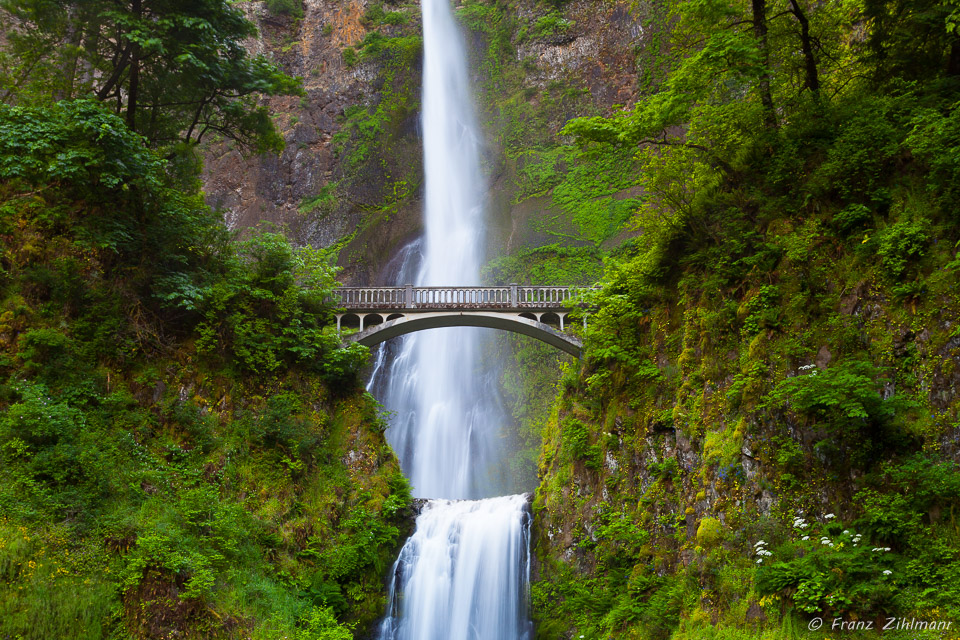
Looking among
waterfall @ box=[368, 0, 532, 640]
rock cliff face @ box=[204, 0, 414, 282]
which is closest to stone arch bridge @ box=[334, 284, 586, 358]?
waterfall @ box=[368, 0, 532, 640]

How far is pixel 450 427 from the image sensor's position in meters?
29.5

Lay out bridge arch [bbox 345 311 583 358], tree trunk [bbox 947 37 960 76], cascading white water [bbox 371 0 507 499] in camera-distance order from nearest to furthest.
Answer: tree trunk [bbox 947 37 960 76], bridge arch [bbox 345 311 583 358], cascading white water [bbox 371 0 507 499]

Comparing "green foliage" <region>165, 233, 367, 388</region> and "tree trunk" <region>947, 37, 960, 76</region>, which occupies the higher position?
"tree trunk" <region>947, 37, 960, 76</region>

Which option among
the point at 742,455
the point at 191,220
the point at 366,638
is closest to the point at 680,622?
the point at 742,455

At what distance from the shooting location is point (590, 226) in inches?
1214

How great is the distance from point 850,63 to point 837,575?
955cm

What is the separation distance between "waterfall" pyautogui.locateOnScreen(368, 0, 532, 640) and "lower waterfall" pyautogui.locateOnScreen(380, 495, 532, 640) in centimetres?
3

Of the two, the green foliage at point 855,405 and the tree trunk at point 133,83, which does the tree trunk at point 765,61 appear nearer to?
the green foliage at point 855,405

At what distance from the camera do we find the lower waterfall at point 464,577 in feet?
52.9

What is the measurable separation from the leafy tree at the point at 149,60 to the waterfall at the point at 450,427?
40.4ft

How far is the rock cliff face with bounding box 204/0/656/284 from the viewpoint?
35250 mm

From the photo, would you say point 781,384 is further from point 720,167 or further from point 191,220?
point 191,220

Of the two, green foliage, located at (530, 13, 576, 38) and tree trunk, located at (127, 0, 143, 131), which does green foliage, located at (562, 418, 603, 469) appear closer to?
tree trunk, located at (127, 0, 143, 131)

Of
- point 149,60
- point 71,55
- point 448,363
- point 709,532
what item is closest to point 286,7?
point 448,363
